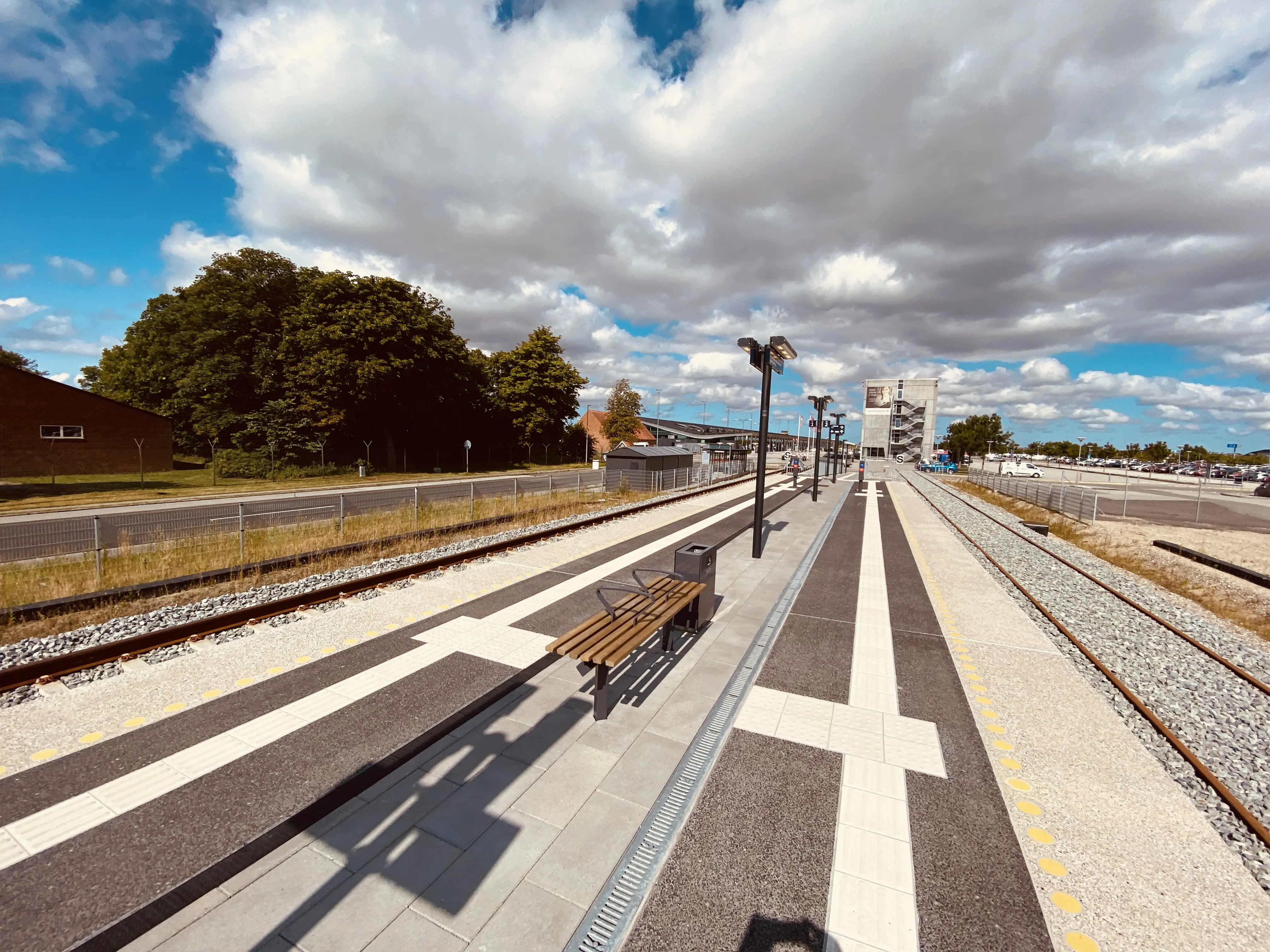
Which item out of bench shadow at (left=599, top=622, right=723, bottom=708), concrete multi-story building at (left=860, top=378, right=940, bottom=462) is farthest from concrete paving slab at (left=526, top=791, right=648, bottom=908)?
concrete multi-story building at (left=860, top=378, right=940, bottom=462)

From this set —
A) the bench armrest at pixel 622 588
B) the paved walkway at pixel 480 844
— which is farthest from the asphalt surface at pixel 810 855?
the bench armrest at pixel 622 588

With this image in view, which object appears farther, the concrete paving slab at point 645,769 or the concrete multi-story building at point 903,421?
the concrete multi-story building at point 903,421

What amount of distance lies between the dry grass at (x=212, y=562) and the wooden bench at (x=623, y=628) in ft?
18.1

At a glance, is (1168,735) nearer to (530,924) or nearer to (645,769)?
(645,769)

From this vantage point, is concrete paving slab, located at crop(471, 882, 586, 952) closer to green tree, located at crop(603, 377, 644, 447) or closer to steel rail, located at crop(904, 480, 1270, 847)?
steel rail, located at crop(904, 480, 1270, 847)

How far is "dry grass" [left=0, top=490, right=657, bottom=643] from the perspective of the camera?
21.8ft

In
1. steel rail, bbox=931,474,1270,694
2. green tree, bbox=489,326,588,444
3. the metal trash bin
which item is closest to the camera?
steel rail, bbox=931,474,1270,694

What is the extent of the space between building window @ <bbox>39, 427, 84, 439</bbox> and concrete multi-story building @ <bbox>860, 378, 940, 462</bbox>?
439 feet

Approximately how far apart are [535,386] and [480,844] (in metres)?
45.1

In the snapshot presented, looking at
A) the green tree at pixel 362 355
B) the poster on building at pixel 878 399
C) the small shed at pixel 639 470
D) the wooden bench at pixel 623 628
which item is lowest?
the wooden bench at pixel 623 628

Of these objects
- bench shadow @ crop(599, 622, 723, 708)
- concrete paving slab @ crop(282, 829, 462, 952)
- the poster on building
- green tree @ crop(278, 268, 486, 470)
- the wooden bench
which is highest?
the poster on building

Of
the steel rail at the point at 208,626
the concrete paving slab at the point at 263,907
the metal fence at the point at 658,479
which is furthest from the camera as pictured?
the metal fence at the point at 658,479

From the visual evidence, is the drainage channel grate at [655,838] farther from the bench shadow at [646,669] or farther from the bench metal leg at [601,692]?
the bench metal leg at [601,692]

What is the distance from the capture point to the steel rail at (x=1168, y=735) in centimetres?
346
